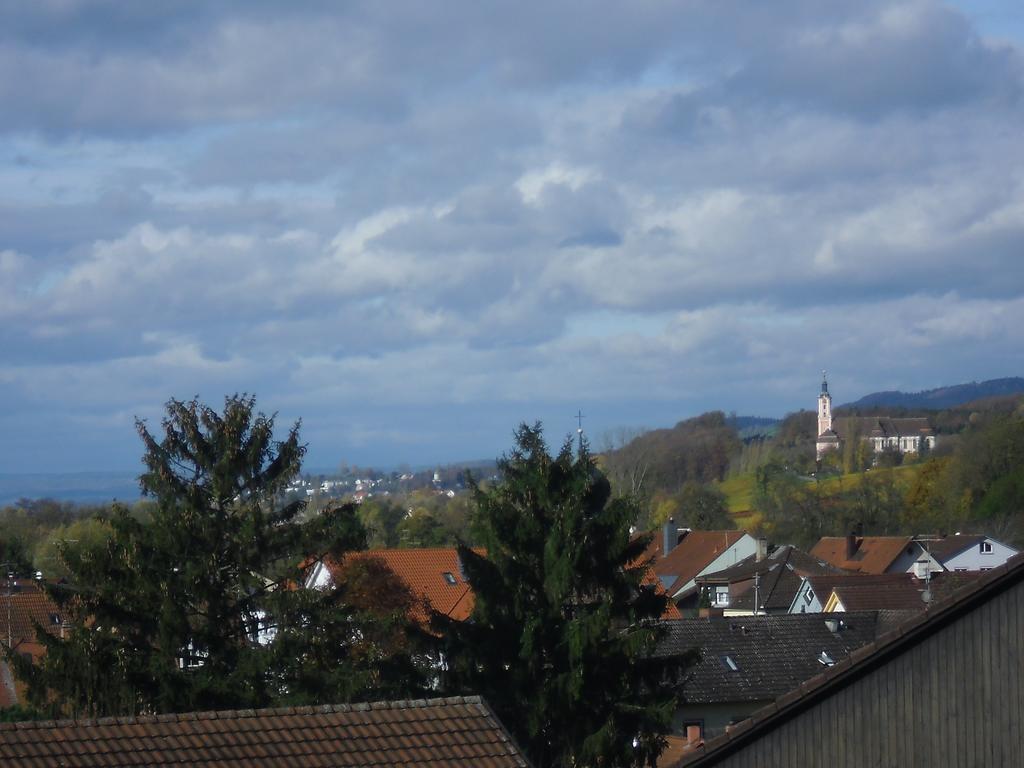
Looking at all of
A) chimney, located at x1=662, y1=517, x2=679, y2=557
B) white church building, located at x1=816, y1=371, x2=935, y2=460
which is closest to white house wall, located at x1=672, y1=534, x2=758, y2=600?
chimney, located at x1=662, y1=517, x2=679, y2=557

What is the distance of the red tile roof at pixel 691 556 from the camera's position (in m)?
77.4

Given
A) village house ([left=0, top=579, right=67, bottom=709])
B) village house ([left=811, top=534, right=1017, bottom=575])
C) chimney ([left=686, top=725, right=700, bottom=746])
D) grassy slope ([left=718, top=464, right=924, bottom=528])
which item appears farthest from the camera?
grassy slope ([left=718, top=464, right=924, bottom=528])

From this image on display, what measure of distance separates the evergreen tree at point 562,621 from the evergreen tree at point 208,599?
5.55 ft

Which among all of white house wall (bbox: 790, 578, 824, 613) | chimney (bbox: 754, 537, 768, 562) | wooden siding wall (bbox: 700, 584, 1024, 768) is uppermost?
wooden siding wall (bbox: 700, 584, 1024, 768)

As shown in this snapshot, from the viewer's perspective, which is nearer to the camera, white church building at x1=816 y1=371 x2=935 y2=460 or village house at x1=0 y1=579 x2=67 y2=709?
village house at x1=0 y1=579 x2=67 y2=709

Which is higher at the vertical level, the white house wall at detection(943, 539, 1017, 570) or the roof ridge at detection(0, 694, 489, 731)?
the roof ridge at detection(0, 694, 489, 731)

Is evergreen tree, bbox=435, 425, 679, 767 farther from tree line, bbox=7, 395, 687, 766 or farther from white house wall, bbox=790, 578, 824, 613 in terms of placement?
white house wall, bbox=790, 578, 824, 613

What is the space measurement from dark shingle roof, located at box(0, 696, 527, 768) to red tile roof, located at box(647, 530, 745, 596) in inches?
2573

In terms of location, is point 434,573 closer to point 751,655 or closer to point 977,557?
point 751,655

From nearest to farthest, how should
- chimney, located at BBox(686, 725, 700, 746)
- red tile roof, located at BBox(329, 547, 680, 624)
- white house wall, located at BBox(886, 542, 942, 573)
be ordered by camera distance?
chimney, located at BBox(686, 725, 700, 746), red tile roof, located at BBox(329, 547, 680, 624), white house wall, located at BBox(886, 542, 942, 573)

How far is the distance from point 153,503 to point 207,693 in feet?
11.5

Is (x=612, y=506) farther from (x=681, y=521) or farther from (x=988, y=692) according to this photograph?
(x=681, y=521)

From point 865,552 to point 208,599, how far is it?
6017 cm

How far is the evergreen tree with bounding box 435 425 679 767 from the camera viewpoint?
71.8 ft
